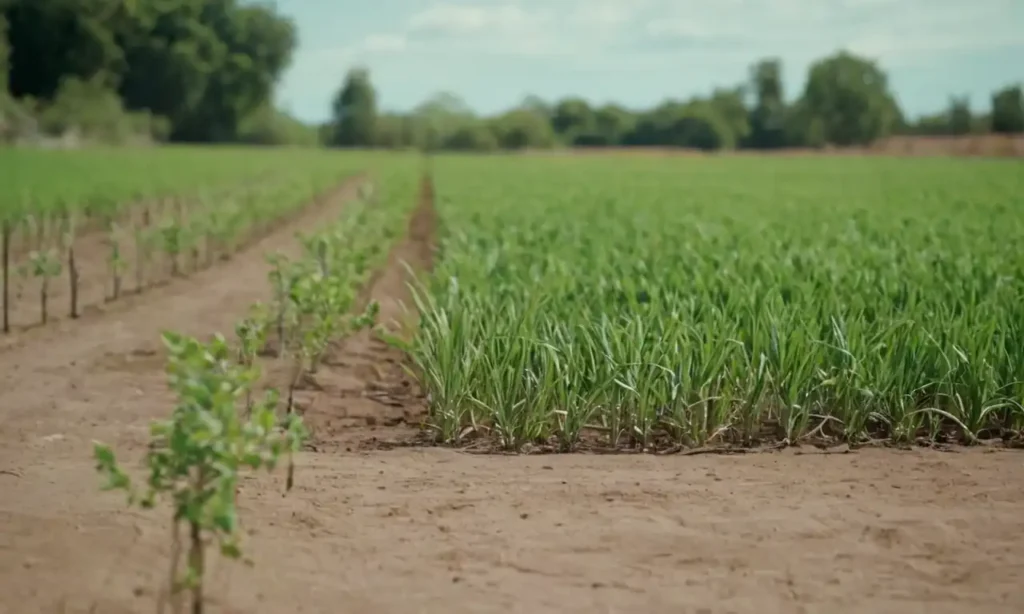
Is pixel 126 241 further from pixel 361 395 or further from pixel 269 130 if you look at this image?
pixel 269 130

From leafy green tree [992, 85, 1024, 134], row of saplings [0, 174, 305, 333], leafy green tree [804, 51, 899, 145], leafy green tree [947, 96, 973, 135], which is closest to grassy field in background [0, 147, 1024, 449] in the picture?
row of saplings [0, 174, 305, 333]

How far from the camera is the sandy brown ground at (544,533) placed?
11.6 feet

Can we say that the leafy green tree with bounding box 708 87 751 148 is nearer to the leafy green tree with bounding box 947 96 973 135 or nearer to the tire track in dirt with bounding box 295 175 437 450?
the leafy green tree with bounding box 947 96 973 135

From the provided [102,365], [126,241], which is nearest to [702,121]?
[126,241]

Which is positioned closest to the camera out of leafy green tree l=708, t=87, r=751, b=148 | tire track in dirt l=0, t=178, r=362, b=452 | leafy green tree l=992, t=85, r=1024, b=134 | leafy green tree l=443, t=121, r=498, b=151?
tire track in dirt l=0, t=178, r=362, b=452

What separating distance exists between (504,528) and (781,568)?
103 cm

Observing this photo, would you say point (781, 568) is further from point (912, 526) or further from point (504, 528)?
point (504, 528)

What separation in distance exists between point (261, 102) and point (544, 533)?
69516 millimetres

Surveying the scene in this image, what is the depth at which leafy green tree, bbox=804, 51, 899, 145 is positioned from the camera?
8619cm

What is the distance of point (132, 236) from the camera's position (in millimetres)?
17047

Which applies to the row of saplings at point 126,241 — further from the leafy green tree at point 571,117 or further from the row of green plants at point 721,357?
the leafy green tree at point 571,117

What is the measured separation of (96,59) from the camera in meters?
42.1

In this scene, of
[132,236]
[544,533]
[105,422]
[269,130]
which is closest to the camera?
[544,533]

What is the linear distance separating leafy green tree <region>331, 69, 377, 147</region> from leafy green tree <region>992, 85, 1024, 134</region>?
192 ft
